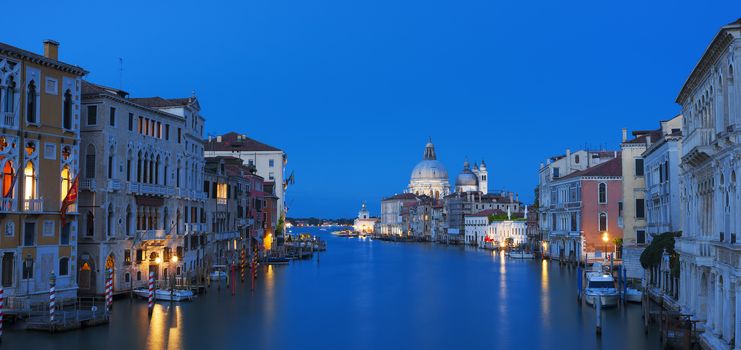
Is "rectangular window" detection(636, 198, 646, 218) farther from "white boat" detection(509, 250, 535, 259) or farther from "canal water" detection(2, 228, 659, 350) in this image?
"white boat" detection(509, 250, 535, 259)

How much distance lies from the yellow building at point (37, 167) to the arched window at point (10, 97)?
27 millimetres

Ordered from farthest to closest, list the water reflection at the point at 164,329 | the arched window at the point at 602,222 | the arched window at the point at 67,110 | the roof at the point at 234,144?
1. the roof at the point at 234,144
2. the arched window at the point at 602,222
3. the arched window at the point at 67,110
4. the water reflection at the point at 164,329

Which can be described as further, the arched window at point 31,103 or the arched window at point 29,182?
the arched window at point 31,103

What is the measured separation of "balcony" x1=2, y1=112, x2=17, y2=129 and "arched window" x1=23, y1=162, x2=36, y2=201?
139cm

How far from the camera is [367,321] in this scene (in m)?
26.6

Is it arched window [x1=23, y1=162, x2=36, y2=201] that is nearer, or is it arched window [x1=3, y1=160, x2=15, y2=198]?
arched window [x1=3, y1=160, x2=15, y2=198]

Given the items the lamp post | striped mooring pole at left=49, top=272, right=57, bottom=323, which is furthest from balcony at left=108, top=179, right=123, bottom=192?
striped mooring pole at left=49, top=272, right=57, bottom=323

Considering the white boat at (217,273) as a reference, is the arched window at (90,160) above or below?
above

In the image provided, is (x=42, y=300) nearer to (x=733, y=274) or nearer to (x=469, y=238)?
(x=733, y=274)

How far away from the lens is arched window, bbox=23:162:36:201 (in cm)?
2344

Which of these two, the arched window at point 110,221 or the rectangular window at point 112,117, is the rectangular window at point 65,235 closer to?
the arched window at point 110,221

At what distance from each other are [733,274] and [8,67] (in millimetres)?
20035

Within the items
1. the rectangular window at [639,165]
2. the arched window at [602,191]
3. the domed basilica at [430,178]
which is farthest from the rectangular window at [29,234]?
the domed basilica at [430,178]

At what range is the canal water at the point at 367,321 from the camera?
69.3 feet
